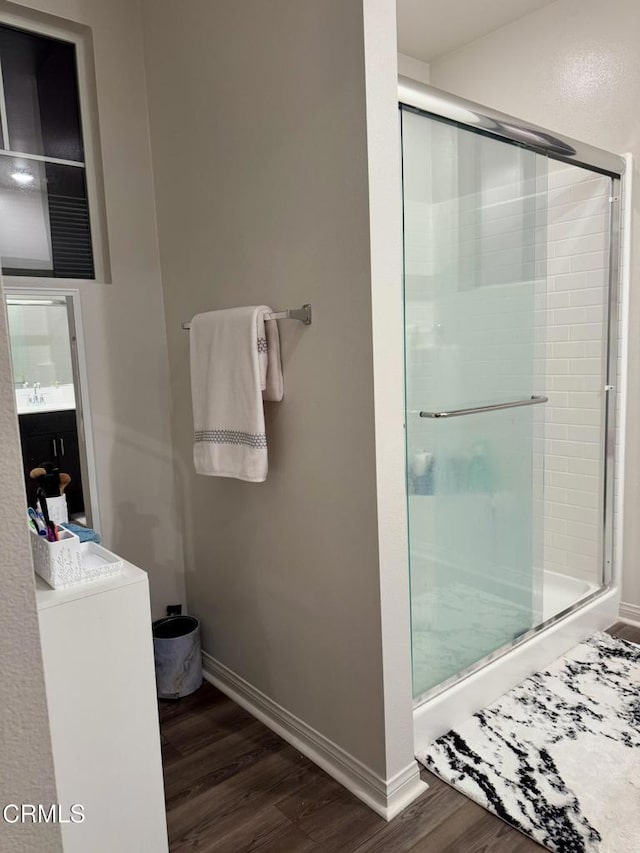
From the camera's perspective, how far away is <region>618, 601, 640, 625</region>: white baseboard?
108 inches

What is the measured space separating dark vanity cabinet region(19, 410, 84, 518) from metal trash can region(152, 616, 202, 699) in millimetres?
576

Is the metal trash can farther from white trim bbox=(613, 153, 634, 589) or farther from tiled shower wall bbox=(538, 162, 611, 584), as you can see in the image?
white trim bbox=(613, 153, 634, 589)

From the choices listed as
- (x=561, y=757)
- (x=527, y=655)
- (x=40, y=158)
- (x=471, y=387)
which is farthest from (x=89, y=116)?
(x=561, y=757)

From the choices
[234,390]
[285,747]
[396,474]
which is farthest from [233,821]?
[234,390]

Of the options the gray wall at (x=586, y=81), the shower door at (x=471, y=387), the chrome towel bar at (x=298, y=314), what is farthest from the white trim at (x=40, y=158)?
the gray wall at (x=586, y=81)

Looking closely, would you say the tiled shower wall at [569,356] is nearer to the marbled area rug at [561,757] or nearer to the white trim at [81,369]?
the marbled area rug at [561,757]

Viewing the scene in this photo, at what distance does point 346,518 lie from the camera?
173cm

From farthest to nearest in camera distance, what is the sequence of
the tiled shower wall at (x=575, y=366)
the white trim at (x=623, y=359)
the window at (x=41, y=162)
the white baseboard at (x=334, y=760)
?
the white trim at (x=623, y=359) → the tiled shower wall at (x=575, y=366) → the window at (x=41, y=162) → the white baseboard at (x=334, y=760)

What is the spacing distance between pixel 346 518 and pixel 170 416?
1.00 m

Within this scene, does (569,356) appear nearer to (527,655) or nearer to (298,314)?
(527,655)

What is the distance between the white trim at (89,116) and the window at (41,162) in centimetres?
2

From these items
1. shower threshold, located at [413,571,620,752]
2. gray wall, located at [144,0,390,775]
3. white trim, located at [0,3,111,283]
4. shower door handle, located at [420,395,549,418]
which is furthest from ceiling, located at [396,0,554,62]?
shower threshold, located at [413,571,620,752]

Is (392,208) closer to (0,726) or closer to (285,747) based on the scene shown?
(0,726)

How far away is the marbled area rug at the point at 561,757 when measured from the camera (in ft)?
5.34
